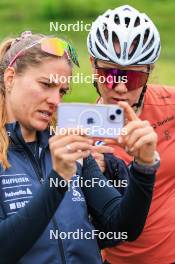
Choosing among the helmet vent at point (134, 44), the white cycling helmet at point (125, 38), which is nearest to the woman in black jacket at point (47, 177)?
the white cycling helmet at point (125, 38)

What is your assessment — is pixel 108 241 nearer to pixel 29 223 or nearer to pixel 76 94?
pixel 29 223

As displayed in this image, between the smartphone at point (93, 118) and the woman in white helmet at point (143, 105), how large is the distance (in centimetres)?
62

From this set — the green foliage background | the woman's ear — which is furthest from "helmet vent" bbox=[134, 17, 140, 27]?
the green foliage background

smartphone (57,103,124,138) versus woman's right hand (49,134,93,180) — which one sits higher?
smartphone (57,103,124,138)

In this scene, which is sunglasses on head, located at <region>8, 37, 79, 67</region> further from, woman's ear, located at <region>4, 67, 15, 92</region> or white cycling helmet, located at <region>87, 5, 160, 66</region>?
white cycling helmet, located at <region>87, 5, 160, 66</region>

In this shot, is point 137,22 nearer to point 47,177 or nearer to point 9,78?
point 9,78

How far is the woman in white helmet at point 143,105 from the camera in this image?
487 cm

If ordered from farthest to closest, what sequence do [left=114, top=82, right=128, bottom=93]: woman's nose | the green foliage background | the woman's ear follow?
the green foliage background
[left=114, top=82, right=128, bottom=93]: woman's nose
the woman's ear

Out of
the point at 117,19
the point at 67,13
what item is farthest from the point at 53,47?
the point at 67,13

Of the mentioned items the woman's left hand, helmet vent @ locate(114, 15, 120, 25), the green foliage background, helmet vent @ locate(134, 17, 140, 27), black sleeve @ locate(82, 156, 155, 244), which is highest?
helmet vent @ locate(114, 15, 120, 25)

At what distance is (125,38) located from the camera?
5145 millimetres

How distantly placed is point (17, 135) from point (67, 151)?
448 mm

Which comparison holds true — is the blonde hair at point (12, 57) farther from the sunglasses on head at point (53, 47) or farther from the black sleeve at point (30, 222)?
the black sleeve at point (30, 222)

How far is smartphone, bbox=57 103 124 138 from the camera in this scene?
13.5ft
